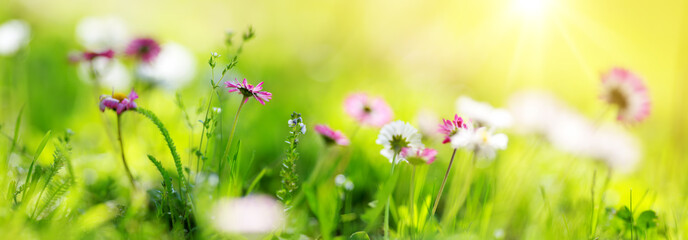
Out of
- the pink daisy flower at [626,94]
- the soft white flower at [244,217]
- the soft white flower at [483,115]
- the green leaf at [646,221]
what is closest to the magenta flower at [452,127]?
the soft white flower at [483,115]

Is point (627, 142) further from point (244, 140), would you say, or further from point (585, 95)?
point (585, 95)

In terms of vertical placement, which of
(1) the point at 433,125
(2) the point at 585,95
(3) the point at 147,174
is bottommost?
(3) the point at 147,174

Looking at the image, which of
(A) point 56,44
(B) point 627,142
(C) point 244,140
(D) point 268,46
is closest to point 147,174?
(C) point 244,140

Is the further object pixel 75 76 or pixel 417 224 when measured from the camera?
pixel 75 76

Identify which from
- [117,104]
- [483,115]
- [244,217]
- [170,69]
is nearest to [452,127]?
[483,115]

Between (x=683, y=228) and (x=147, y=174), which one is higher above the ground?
(x=683, y=228)

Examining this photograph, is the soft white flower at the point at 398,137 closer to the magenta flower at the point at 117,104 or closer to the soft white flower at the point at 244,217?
the soft white flower at the point at 244,217
